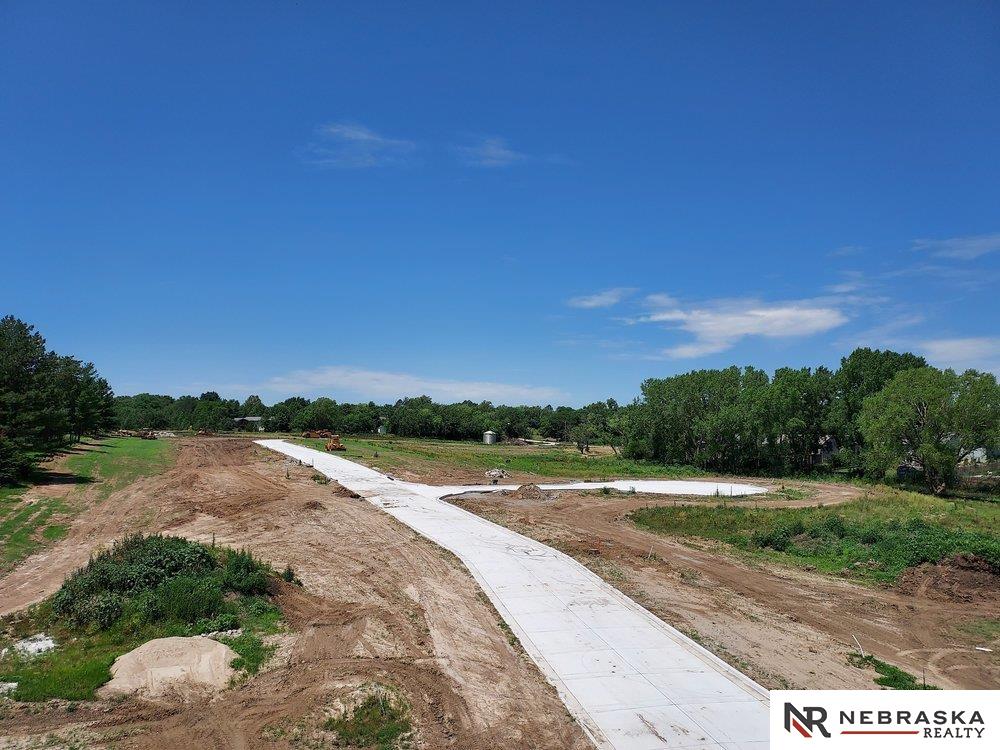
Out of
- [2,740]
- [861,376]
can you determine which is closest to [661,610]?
[2,740]

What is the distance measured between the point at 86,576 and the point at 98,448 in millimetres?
44068

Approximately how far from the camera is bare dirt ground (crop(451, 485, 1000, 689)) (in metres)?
10.9

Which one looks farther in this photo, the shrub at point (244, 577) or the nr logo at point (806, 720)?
the shrub at point (244, 577)

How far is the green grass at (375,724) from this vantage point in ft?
25.1

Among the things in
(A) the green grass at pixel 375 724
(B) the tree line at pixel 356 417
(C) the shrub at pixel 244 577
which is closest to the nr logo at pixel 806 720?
(A) the green grass at pixel 375 724

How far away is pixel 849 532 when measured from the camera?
22.1m

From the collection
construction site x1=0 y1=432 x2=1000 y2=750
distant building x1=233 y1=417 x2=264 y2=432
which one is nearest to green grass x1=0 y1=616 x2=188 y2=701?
construction site x1=0 y1=432 x2=1000 y2=750

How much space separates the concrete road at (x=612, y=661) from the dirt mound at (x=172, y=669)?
199 inches

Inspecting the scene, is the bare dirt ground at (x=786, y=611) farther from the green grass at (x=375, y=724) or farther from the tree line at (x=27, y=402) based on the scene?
the tree line at (x=27, y=402)

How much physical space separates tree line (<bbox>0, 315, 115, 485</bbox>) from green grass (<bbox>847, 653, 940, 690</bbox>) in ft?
106

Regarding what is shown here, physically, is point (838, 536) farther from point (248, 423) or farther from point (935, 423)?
point (248, 423)

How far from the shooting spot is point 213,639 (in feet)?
34.6

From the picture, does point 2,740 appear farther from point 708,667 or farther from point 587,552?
point 587,552

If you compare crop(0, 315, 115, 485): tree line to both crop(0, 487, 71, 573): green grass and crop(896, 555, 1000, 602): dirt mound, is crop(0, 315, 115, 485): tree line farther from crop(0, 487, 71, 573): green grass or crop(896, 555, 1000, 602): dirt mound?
crop(896, 555, 1000, 602): dirt mound
